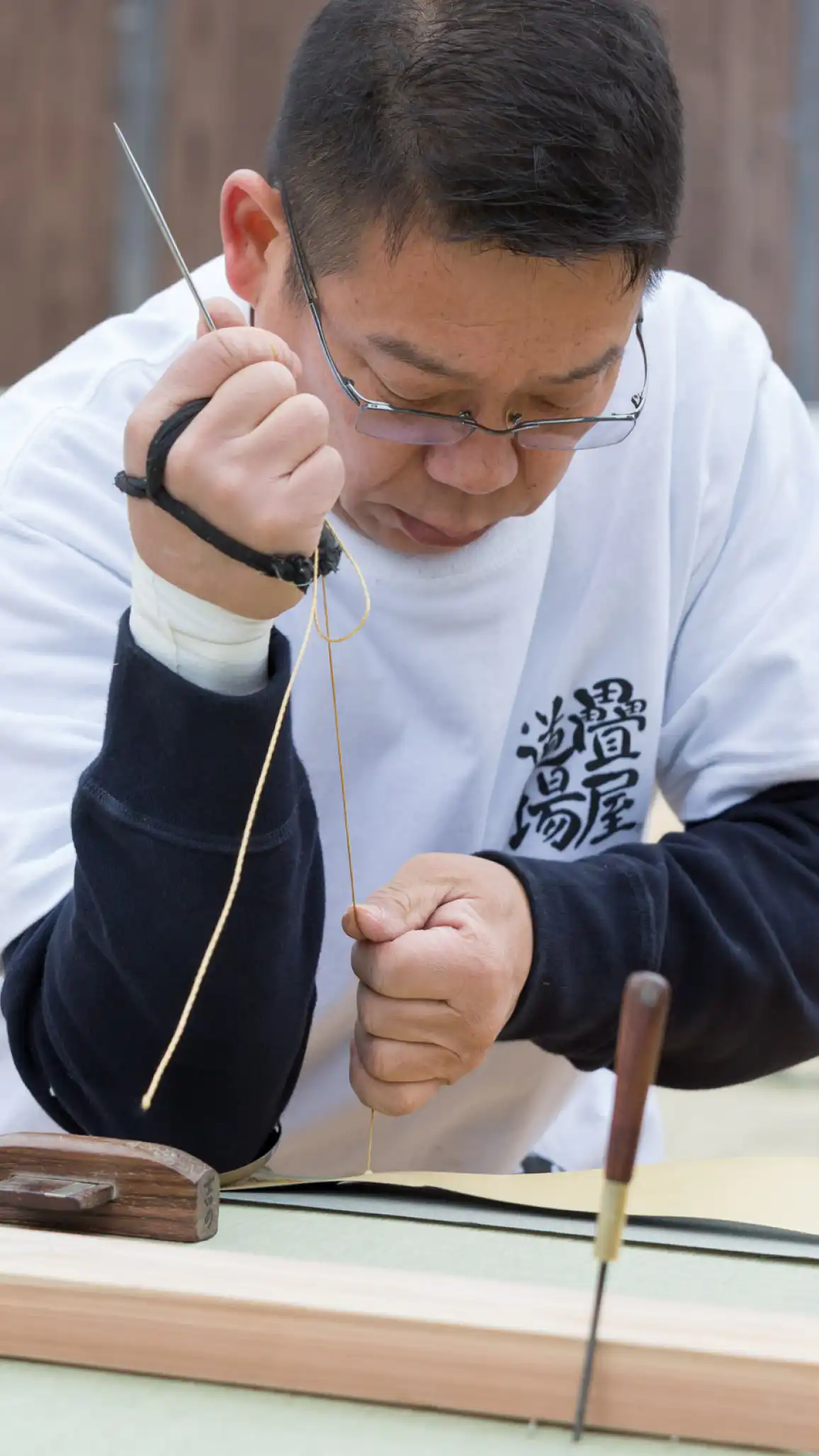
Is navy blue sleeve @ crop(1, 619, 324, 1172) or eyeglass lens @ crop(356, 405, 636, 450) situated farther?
eyeglass lens @ crop(356, 405, 636, 450)

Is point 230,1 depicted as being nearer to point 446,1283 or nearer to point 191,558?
point 191,558

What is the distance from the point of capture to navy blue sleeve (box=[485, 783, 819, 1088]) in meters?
1.02

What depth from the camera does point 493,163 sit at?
0.86 m

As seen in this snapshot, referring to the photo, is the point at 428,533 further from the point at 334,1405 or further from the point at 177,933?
the point at 334,1405

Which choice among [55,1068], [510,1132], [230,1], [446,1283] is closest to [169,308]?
[55,1068]

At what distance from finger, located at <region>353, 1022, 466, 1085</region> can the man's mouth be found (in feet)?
1.14

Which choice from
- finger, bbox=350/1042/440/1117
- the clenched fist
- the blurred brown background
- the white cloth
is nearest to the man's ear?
the white cloth

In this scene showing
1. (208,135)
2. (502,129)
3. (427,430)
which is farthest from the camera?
(208,135)

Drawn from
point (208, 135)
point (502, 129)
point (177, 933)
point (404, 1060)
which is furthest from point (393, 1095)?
point (208, 135)

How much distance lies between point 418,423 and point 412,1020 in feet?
1.20

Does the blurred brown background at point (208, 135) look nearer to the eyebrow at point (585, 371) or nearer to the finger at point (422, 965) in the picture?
the eyebrow at point (585, 371)

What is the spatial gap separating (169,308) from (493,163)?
442 mm

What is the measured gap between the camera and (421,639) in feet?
3.86

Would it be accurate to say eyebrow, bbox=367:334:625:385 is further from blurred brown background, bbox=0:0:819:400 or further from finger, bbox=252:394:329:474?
blurred brown background, bbox=0:0:819:400
